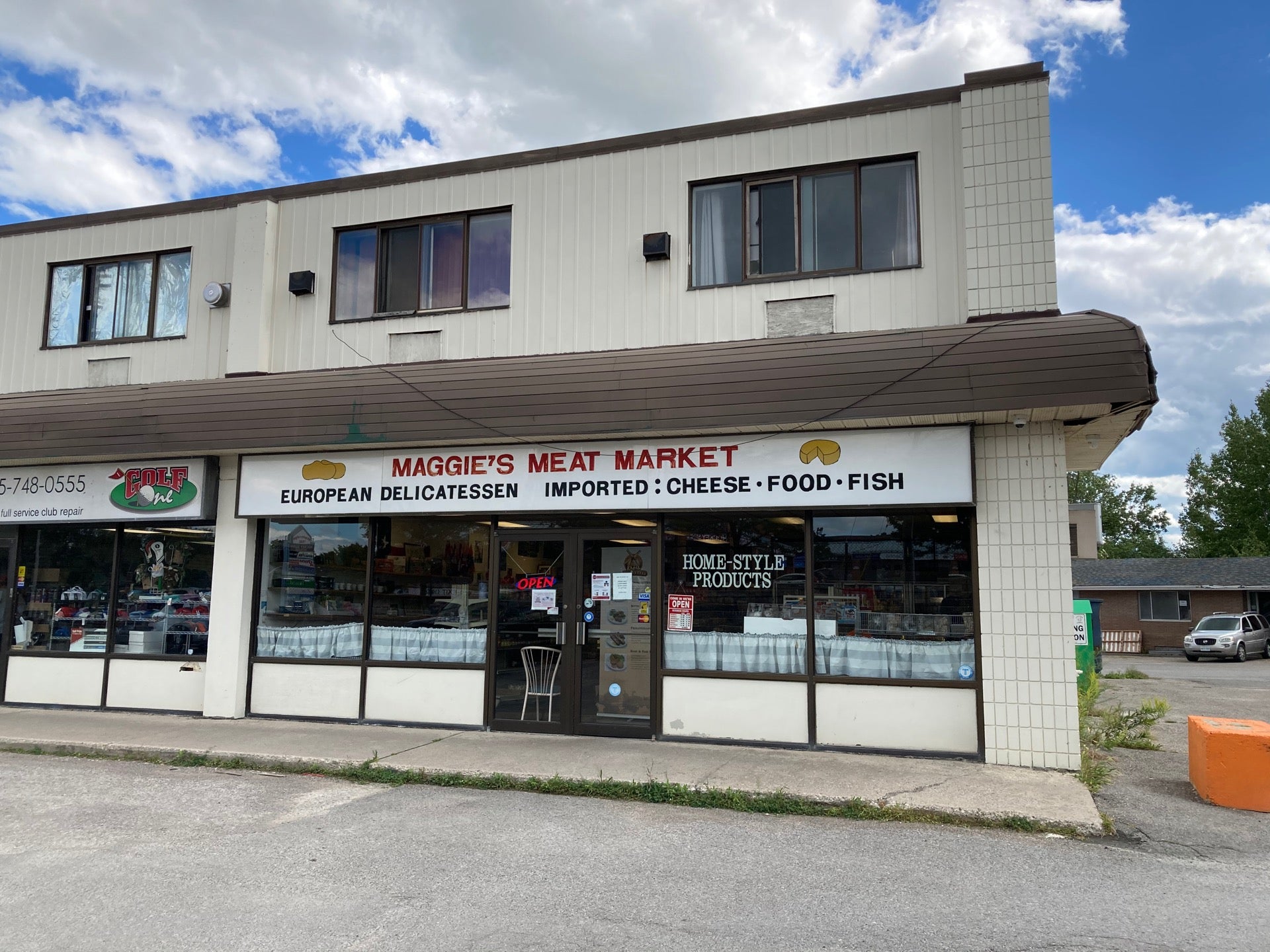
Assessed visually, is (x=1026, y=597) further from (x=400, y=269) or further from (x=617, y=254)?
(x=400, y=269)

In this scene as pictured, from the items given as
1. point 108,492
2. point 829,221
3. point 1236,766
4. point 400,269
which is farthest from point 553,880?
point 108,492

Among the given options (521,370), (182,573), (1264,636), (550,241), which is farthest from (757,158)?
(1264,636)

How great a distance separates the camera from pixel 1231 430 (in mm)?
52156

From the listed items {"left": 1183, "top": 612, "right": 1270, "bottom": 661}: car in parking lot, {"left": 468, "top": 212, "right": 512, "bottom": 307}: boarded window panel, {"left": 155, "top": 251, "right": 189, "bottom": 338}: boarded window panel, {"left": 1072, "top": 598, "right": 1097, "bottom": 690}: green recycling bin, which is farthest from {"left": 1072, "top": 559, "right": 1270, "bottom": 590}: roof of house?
Answer: {"left": 155, "top": 251, "right": 189, "bottom": 338}: boarded window panel

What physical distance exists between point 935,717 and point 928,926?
439 cm

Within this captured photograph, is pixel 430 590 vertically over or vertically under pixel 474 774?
over

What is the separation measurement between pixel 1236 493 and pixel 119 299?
2198 inches

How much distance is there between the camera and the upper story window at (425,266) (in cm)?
1135

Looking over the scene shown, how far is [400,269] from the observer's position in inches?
461

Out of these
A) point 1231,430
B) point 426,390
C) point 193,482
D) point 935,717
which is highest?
point 1231,430

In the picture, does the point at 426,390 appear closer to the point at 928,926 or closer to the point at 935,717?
the point at 935,717

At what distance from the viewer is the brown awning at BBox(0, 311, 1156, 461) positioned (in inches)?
332

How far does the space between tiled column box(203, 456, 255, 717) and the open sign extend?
3.61 metres

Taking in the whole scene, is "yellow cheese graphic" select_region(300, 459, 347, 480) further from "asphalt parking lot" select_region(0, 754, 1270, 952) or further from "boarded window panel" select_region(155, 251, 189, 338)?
"asphalt parking lot" select_region(0, 754, 1270, 952)
